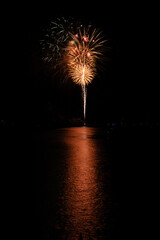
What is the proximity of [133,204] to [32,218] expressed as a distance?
5.48 ft

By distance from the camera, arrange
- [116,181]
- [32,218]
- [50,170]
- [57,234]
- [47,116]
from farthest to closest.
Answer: [47,116]
[50,170]
[116,181]
[32,218]
[57,234]

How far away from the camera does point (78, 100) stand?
51.8 m

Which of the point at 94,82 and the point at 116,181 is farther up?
the point at 94,82

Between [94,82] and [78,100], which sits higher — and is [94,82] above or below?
above

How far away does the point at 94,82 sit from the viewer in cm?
6216

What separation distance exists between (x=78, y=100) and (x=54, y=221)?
47.9 meters

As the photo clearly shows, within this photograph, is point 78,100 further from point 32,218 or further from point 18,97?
point 32,218

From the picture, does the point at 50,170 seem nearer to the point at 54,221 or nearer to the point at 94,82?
the point at 54,221

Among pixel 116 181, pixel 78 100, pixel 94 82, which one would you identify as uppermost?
pixel 94 82

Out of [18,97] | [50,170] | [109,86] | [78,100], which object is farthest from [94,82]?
[50,170]

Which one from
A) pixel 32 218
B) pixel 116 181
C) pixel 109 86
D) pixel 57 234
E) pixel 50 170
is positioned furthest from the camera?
pixel 109 86

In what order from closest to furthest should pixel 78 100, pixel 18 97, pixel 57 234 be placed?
1. pixel 57 234
2. pixel 18 97
3. pixel 78 100

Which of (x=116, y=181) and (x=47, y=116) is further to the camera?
(x=47, y=116)

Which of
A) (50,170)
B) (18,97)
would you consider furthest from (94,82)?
(50,170)
